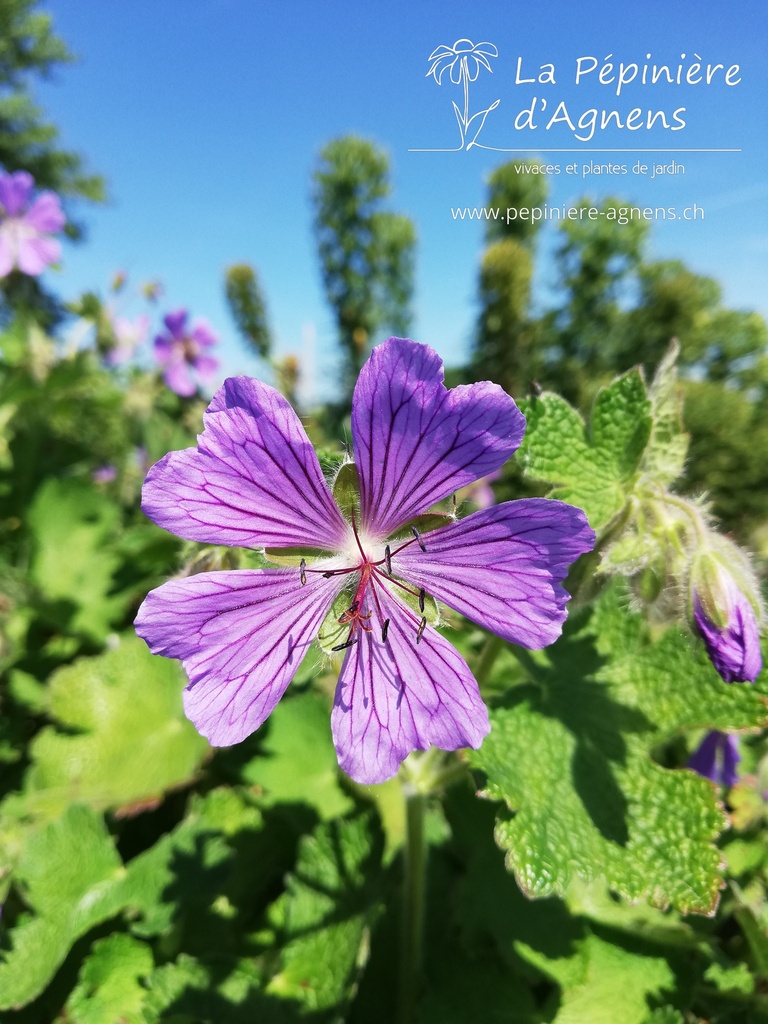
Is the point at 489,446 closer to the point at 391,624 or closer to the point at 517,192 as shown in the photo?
the point at 391,624

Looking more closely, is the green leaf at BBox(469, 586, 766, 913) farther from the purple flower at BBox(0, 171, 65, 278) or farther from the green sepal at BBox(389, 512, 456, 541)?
the purple flower at BBox(0, 171, 65, 278)

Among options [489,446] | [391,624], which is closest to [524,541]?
[489,446]

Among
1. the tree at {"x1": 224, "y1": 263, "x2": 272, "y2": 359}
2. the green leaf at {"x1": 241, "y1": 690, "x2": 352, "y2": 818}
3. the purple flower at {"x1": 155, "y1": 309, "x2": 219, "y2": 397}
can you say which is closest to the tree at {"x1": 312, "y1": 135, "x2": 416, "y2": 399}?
the tree at {"x1": 224, "y1": 263, "x2": 272, "y2": 359}

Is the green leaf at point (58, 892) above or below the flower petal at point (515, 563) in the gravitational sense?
below

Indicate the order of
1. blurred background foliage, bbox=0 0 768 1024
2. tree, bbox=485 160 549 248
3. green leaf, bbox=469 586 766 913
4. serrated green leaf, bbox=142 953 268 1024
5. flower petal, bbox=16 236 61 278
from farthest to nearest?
1. tree, bbox=485 160 549 248
2. flower petal, bbox=16 236 61 278
3. serrated green leaf, bbox=142 953 268 1024
4. blurred background foliage, bbox=0 0 768 1024
5. green leaf, bbox=469 586 766 913

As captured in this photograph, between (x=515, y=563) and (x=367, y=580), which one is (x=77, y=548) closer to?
(x=367, y=580)

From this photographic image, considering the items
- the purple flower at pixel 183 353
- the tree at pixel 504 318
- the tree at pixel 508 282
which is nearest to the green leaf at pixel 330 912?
the purple flower at pixel 183 353

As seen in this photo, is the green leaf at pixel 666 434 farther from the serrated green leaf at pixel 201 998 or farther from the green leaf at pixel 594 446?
the serrated green leaf at pixel 201 998
